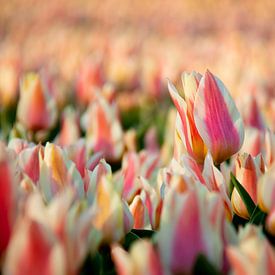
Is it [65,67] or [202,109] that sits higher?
[202,109]

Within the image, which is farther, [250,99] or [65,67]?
[65,67]

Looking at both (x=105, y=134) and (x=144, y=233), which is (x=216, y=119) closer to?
(x=144, y=233)

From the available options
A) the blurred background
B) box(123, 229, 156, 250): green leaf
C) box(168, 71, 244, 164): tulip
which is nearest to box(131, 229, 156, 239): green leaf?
box(123, 229, 156, 250): green leaf

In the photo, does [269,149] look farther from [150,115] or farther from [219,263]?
[150,115]

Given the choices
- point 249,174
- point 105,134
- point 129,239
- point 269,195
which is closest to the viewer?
point 269,195

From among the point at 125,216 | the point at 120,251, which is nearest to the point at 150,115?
the point at 125,216

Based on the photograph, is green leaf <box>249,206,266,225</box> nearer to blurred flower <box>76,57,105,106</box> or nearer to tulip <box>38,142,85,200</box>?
tulip <box>38,142,85,200</box>

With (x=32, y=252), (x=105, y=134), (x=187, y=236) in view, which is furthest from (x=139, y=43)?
(x=32, y=252)
